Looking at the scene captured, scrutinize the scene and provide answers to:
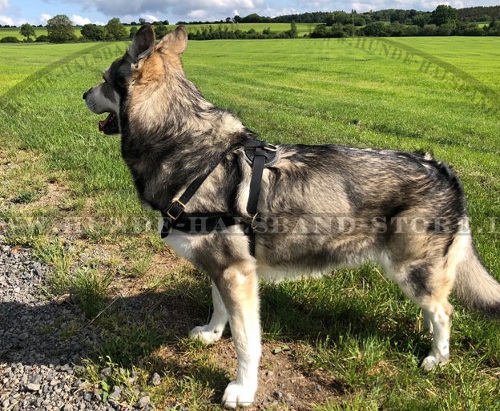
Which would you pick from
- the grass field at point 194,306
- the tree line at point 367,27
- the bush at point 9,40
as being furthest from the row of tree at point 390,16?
the bush at point 9,40

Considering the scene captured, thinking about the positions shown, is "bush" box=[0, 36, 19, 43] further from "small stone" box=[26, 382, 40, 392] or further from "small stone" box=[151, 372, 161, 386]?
"small stone" box=[151, 372, 161, 386]

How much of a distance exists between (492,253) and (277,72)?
29000 millimetres

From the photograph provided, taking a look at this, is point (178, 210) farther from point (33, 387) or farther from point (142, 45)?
point (33, 387)

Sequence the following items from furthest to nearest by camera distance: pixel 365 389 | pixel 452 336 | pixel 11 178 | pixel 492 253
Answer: pixel 11 178
pixel 492 253
pixel 452 336
pixel 365 389

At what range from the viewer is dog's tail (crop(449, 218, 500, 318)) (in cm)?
323

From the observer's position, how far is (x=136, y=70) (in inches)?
116

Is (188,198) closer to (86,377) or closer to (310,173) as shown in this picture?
(310,173)

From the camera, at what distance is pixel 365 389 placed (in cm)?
297

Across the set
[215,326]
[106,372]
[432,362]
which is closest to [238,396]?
[215,326]

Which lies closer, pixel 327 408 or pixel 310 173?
pixel 327 408

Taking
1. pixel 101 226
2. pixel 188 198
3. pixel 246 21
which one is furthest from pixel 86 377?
pixel 246 21

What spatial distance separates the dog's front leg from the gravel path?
870 mm

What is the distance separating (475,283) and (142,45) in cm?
311

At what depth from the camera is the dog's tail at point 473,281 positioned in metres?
3.23
